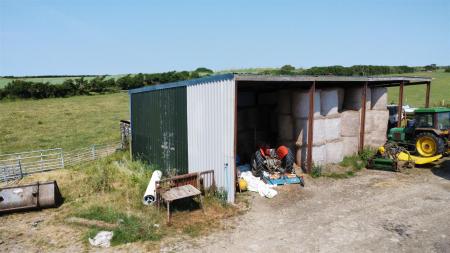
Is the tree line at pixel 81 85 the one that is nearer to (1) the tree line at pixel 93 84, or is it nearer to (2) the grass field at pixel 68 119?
→ (1) the tree line at pixel 93 84

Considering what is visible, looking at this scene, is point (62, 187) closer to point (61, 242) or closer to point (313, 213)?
point (61, 242)

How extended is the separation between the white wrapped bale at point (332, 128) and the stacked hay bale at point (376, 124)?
7.55 ft

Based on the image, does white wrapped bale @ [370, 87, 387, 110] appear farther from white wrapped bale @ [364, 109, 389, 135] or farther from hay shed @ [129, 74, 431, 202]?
white wrapped bale @ [364, 109, 389, 135]

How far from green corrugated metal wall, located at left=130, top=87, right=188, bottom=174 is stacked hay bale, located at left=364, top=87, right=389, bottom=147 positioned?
8770 millimetres

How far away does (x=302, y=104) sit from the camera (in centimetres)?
1327

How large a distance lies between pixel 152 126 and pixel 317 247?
987 cm

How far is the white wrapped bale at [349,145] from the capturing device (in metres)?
14.7

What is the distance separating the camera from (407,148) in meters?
15.1

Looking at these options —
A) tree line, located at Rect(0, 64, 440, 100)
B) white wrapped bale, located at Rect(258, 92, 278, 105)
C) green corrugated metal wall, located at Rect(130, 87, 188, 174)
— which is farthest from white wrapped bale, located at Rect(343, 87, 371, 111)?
tree line, located at Rect(0, 64, 440, 100)

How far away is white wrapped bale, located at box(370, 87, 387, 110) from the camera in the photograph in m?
16.0

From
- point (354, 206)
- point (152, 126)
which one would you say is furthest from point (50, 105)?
point (354, 206)

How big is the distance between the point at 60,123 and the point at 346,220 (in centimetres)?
3320

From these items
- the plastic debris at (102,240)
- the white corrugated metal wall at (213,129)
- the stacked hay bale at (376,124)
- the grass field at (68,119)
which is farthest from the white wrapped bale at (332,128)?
the grass field at (68,119)

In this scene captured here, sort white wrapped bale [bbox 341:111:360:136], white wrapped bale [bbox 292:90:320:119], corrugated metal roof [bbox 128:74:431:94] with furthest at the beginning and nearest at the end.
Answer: white wrapped bale [bbox 341:111:360:136], white wrapped bale [bbox 292:90:320:119], corrugated metal roof [bbox 128:74:431:94]
